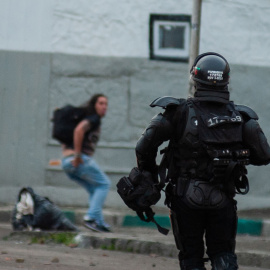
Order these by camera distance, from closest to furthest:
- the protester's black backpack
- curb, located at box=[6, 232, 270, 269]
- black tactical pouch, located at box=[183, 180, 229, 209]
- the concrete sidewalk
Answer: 1. black tactical pouch, located at box=[183, 180, 229, 209]
2. curb, located at box=[6, 232, 270, 269]
3. the concrete sidewalk
4. the protester's black backpack

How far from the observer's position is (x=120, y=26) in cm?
1125

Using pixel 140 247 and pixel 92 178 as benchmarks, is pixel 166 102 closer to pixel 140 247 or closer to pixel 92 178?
pixel 140 247

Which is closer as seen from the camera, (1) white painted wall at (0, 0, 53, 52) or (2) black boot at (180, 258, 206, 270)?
(2) black boot at (180, 258, 206, 270)

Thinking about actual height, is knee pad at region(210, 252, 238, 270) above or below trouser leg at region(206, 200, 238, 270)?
below

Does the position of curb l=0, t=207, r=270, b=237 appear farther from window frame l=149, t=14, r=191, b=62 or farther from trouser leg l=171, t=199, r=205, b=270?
trouser leg l=171, t=199, r=205, b=270

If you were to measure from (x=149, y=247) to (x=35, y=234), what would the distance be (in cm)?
133

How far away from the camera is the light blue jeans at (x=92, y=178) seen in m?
9.35

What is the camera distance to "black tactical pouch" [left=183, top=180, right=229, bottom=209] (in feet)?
16.0

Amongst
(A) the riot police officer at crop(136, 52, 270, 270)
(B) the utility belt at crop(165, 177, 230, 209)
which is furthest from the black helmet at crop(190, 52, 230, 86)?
(B) the utility belt at crop(165, 177, 230, 209)

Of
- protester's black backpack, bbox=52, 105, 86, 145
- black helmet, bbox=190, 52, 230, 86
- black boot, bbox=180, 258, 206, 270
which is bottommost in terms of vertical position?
black boot, bbox=180, 258, 206, 270

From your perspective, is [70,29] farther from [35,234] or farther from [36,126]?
[35,234]

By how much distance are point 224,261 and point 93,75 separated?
6741mm

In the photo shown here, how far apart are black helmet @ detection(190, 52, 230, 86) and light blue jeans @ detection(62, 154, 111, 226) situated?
174 inches

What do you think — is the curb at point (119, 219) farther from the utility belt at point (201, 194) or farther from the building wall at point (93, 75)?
the utility belt at point (201, 194)
